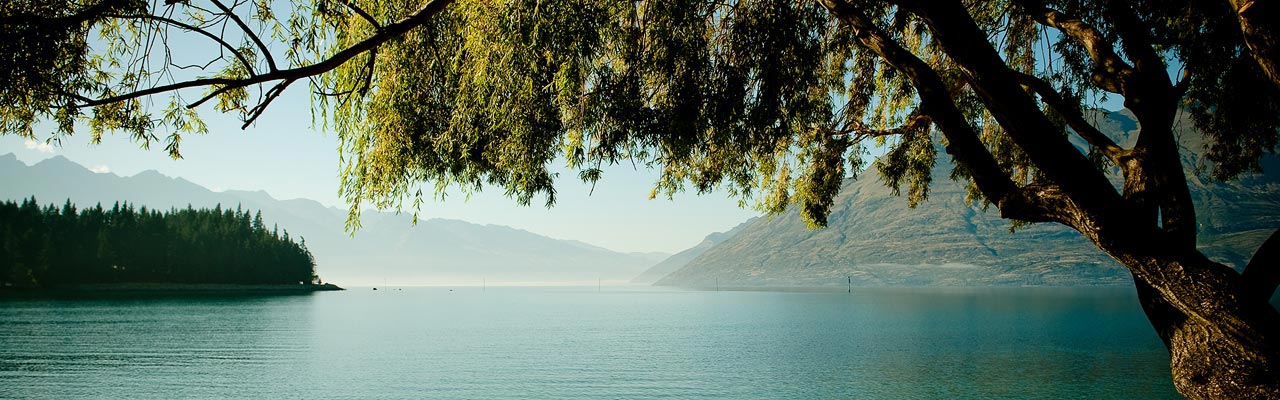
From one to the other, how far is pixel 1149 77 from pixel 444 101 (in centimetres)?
705

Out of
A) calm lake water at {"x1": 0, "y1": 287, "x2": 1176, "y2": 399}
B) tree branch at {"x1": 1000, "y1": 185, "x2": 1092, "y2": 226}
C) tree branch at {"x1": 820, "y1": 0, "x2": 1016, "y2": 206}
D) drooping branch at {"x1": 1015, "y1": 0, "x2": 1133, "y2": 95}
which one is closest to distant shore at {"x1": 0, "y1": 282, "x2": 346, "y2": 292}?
calm lake water at {"x1": 0, "y1": 287, "x2": 1176, "y2": 399}

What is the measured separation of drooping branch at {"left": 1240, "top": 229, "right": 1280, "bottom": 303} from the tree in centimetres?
2

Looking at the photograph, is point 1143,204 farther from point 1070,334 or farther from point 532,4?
point 1070,334

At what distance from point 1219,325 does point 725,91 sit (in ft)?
17.0

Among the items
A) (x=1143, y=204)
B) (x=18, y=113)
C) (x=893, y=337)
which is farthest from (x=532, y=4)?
(x=893, y=337)

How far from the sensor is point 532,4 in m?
7.44

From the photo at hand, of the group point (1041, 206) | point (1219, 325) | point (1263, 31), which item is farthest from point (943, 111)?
point (1219, 325)

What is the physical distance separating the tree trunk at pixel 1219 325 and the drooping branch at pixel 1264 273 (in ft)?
0.24

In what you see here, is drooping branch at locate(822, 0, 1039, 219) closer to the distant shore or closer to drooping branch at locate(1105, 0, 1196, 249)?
drooping branch at locate(1105, 0, 1196, 249)

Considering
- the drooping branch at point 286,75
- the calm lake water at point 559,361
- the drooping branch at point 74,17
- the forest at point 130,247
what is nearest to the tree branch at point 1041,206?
the drooping branch at point 286,75

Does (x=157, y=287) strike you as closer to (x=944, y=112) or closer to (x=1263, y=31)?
(x=944, y=112)

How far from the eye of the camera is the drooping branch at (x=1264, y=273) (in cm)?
548

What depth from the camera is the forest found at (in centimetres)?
10206

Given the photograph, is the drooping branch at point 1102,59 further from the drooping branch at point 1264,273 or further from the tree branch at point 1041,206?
the drooping branch at point 1264,273
